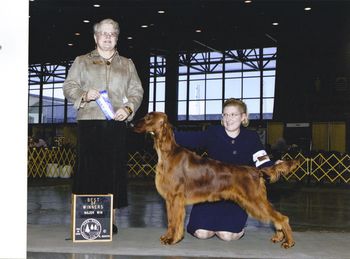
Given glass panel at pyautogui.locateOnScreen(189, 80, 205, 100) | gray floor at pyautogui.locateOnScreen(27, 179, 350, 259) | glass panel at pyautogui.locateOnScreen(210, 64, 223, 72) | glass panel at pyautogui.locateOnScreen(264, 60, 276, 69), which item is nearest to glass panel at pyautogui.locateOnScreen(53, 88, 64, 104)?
glass panel at pyautogui.locateOnScreen(189, 80, 205, 100)

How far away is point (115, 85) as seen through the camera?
10.9 ft

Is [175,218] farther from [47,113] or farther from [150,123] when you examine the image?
[47,113]

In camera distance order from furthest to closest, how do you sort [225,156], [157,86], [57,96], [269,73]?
[57,96] → [157,86] → [269,73] → [225,156]

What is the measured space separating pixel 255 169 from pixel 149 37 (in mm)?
16367

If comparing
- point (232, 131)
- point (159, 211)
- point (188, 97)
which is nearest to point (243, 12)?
point (188, 97)

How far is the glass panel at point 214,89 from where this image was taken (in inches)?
889

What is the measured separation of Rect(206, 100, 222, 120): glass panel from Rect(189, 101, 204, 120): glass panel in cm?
31

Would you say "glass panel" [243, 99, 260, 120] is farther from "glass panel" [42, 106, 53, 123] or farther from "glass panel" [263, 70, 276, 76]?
"glass panel" [42, 106, 53, 123]

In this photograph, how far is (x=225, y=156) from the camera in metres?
3.45

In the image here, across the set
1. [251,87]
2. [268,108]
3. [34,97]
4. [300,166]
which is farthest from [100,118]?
[34,97]

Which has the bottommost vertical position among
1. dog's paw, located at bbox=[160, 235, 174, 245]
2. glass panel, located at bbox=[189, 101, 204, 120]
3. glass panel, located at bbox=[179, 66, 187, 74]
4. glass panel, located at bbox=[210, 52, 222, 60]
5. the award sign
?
dog's paw, located at bbox=[160, 235, 174, 245]

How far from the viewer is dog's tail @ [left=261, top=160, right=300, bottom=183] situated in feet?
10.0

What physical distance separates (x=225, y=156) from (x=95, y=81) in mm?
1065
